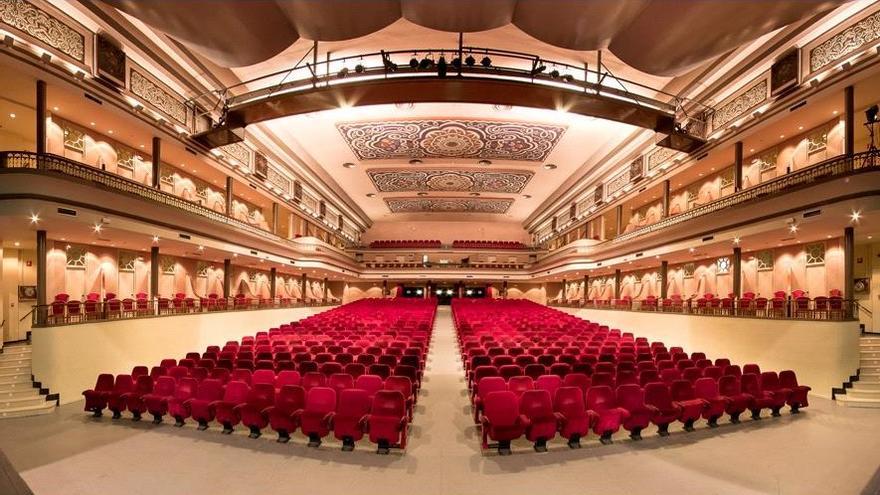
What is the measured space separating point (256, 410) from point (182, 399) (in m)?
1.59

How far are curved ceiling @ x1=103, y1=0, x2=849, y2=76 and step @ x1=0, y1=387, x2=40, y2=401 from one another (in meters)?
8.58

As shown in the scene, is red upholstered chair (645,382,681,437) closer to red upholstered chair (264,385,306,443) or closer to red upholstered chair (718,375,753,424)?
red upholstered chair (718,375,753,424)

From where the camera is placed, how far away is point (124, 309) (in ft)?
37.9

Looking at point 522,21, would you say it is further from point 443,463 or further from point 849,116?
point 849,116

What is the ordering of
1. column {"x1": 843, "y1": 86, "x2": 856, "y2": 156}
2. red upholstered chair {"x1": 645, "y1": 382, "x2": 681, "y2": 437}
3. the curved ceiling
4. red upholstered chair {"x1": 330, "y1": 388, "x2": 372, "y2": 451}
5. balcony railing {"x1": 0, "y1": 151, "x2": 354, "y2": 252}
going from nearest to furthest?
the curved ceiling → red upholstered chair {"x1": 330, "y1": 388, "x2": 372, "y2": 451} → red upholstered chair {"x1": 645, "y1": 382, "x2": 681, "y2": 437} → balcony railing {"x1": 0, "y1": 151, "x2": 354, "y2": 252} → column {"x1": 843, "y1": 86, "x2": 856, "y2": 156}

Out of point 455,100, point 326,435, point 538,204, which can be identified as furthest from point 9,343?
point 538,204

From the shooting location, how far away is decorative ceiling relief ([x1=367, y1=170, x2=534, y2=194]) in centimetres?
2352

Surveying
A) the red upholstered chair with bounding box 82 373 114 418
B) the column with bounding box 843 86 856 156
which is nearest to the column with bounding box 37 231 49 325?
the red upholstered chair with bounding box 82 373 114 418

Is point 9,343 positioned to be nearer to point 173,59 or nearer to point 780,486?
point 173,59

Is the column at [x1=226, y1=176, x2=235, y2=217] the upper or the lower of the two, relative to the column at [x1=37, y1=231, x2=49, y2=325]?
upper

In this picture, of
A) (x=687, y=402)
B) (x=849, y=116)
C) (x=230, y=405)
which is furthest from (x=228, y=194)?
(x=849, y=116)

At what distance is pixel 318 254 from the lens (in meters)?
24.4

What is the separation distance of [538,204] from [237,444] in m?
28.5

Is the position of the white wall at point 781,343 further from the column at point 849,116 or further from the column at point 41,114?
the column at point 41,114
